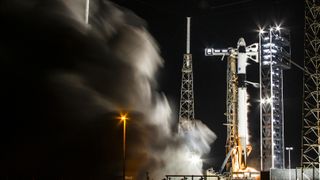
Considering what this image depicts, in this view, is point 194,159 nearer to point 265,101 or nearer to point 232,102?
point 232,102

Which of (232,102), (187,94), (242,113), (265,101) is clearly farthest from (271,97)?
(187,94)

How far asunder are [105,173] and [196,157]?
24264 mm

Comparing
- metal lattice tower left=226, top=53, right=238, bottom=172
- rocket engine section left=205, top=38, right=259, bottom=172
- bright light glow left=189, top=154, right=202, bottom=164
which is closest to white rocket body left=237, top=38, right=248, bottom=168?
rocket engine section left=205, top=38, right=259, bottom=172

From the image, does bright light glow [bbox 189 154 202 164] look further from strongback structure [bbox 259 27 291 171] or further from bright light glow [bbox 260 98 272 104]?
bright light glow [bbox 260 98 272 104]

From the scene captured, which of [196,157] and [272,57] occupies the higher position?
[272,57]

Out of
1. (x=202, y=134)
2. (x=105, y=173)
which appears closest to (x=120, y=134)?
(x=105, y=173)

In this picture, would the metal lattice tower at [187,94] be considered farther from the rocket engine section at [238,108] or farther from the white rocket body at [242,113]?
the white rocket body at [242,113]

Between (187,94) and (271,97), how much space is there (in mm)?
12095

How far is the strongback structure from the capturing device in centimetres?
7650

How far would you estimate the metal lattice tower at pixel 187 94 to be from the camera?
79.2 meters

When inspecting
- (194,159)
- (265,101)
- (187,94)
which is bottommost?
(194,159)

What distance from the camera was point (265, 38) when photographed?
256ft

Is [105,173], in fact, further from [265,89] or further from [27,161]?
[265,89]

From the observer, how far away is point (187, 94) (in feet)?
266
